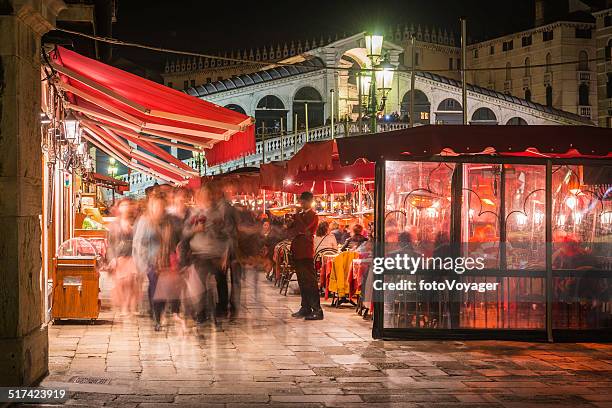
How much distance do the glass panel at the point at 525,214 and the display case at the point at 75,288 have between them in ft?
16.2

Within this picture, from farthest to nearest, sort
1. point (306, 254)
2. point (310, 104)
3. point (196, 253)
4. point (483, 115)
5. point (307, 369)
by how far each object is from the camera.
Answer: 1. point (483, 115)
2. point (310, 104)
3. point (306, 254)
4. point (196, 253)
5. point (307, 369)

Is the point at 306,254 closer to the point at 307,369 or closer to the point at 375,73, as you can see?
the point at 307,369

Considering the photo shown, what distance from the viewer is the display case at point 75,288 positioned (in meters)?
10.9

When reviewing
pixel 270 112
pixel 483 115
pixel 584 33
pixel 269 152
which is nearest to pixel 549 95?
pixel 584 33

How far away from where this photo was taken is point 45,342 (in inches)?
299

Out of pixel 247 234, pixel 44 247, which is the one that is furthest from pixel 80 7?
pixel 247 234

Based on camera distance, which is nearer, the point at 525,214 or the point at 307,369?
the point at 307,369

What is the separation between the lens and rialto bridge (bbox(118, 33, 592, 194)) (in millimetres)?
57312

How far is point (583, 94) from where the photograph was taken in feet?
236

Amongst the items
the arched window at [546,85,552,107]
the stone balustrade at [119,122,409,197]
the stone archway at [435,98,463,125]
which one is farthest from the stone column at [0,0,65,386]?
the arched window at [546,85,552,107]

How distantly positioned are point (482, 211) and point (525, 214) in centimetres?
48

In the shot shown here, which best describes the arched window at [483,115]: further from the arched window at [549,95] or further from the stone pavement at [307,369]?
the stone pavement at [307,369]

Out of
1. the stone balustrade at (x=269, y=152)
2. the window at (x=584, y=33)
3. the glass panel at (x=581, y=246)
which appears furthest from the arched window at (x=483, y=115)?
the glass panel at (x=581, y=246)

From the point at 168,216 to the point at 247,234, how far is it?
2275 millimetres
